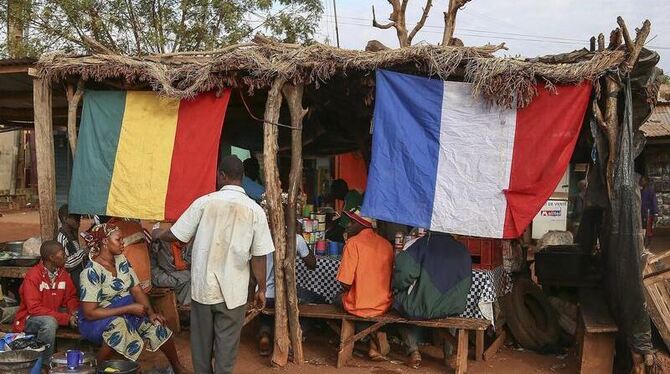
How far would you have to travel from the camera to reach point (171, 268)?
6719mm

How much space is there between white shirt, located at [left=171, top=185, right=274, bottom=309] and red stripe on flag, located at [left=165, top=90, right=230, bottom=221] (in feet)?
4.93

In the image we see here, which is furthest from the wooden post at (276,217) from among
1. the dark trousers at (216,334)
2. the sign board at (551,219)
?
the sign board at (551,219)

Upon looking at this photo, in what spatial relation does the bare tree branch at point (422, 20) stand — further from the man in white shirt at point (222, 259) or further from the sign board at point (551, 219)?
the man in white shirt at point (222, 259)

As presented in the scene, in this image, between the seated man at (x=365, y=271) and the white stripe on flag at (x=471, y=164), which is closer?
the white stripe on flag at (x=471, y=164)

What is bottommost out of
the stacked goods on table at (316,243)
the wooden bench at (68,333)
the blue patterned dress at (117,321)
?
the wooden bench at (68,333)

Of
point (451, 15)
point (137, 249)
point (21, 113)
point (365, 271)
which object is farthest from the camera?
point (451, 15)

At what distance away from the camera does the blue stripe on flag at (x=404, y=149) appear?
17.5 feet

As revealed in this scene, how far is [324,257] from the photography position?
6.47 m

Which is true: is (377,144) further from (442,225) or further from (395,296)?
(395,296)

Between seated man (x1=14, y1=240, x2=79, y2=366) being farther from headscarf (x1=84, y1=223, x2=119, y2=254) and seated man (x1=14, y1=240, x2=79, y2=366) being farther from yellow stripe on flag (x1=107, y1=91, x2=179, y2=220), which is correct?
yellow stripe on flag (x1=107, y1=91, x2=179, y2=220)

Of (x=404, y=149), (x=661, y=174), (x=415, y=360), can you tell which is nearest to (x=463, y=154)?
(x=404, y=149)

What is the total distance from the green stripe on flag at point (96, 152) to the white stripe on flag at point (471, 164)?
3.27 m

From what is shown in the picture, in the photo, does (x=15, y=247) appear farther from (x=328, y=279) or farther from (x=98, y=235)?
(x=328, y=279)

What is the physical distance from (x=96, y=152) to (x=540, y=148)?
4302 millimetres
